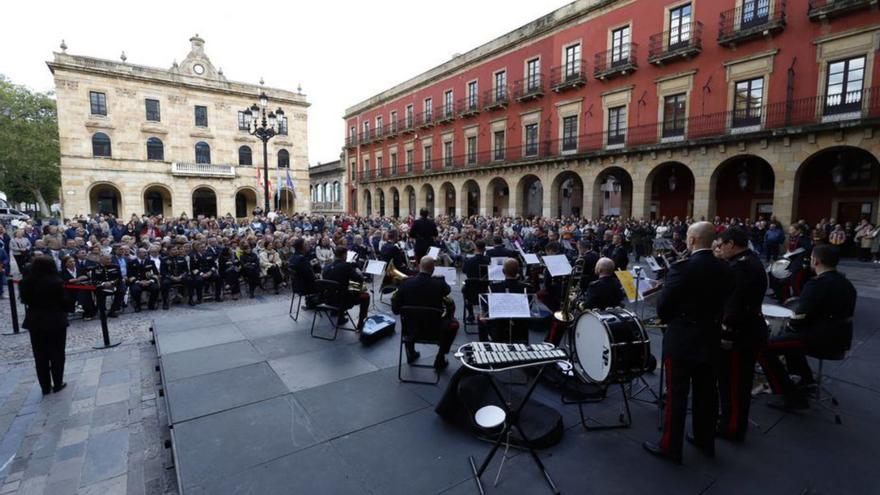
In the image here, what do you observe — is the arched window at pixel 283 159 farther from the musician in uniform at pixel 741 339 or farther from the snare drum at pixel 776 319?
the musician in uniform at pixel 741 339

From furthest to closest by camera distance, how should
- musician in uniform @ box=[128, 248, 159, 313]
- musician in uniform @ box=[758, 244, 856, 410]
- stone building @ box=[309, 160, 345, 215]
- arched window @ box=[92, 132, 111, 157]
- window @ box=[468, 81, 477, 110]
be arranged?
stone building @ box=[309, 160, 345, 215] → arched window @ box=[92, 132, 111, 157] → window @ box=[468, 81, 477, 110] → musician in uniform @ box=[128, 248, 159, 313] → musician in uniform @ box=[758, 244, 856, 410]

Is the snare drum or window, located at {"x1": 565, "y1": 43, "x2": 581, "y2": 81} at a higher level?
window, located at {"x1": 565, "y1": 43, "x2": 581, "y2": 81}

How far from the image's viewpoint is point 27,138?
1215 inches

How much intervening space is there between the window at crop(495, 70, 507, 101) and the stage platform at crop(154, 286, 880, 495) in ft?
73.0

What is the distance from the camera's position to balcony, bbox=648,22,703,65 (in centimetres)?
1605

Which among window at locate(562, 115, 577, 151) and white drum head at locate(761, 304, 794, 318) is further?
window at locate(562, 115, 577, 151)

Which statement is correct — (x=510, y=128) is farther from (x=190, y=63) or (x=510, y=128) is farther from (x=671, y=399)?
(x=190, y=63)

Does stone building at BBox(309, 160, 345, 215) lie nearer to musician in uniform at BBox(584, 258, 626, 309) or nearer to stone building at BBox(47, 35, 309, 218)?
stone building at BBox(47, 35, 309, 218)

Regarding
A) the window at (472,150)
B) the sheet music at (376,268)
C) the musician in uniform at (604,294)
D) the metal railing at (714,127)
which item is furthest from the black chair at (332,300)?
the window at (472,150)

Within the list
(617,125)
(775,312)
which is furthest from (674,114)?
(775,312)

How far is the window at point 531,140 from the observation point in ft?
74.8

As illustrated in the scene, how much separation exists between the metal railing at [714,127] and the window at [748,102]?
3cm

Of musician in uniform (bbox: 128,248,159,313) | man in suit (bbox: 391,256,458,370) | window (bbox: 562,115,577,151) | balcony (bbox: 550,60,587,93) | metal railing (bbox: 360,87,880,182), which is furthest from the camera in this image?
window (bbox: 562,115,577,151)

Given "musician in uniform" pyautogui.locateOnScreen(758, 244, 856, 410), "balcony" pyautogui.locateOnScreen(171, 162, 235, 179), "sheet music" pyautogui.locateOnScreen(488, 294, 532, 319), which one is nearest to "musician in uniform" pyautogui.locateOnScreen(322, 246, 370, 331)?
"sheet music" pyautogui.locateOnScreen(488, 294, 532, 319)
